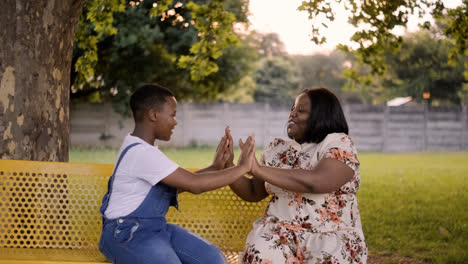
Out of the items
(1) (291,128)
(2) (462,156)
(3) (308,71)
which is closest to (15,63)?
(1) (291,128)

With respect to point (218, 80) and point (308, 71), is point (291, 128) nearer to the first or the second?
point (218, 80)

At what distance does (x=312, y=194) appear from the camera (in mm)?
3311

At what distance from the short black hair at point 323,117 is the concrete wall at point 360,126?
18.3 metres

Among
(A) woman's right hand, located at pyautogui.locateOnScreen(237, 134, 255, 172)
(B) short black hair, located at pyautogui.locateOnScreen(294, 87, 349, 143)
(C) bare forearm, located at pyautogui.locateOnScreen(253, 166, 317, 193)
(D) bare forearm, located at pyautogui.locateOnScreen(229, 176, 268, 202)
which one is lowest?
(D) bare forearm, located at pyautogui.locateOnScreen(229, 176, 268, 202)

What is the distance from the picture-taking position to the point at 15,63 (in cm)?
410

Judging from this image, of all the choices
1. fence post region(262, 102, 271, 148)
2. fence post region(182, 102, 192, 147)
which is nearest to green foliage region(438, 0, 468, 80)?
fence post region(262, 102, 271, 148)

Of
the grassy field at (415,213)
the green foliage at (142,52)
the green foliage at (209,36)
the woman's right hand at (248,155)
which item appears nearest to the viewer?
the woman's right hand at (248,155)

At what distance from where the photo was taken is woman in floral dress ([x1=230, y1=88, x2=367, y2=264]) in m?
3.16

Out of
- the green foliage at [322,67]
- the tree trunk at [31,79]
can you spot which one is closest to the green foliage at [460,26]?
the tree trunk at [31,79]

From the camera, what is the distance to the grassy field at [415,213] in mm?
6137

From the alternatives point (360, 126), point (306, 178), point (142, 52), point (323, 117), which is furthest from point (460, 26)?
point (360, 126)

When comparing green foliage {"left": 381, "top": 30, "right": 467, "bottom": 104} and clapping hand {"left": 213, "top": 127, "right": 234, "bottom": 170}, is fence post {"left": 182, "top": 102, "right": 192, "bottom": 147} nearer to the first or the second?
green foliage {"left": 381, "top": 30, "right": 467, "bottom": 104}

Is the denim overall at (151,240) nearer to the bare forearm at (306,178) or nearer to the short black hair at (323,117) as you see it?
the bare forearm at (306,178)

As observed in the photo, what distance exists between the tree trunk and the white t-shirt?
1.37 metres
